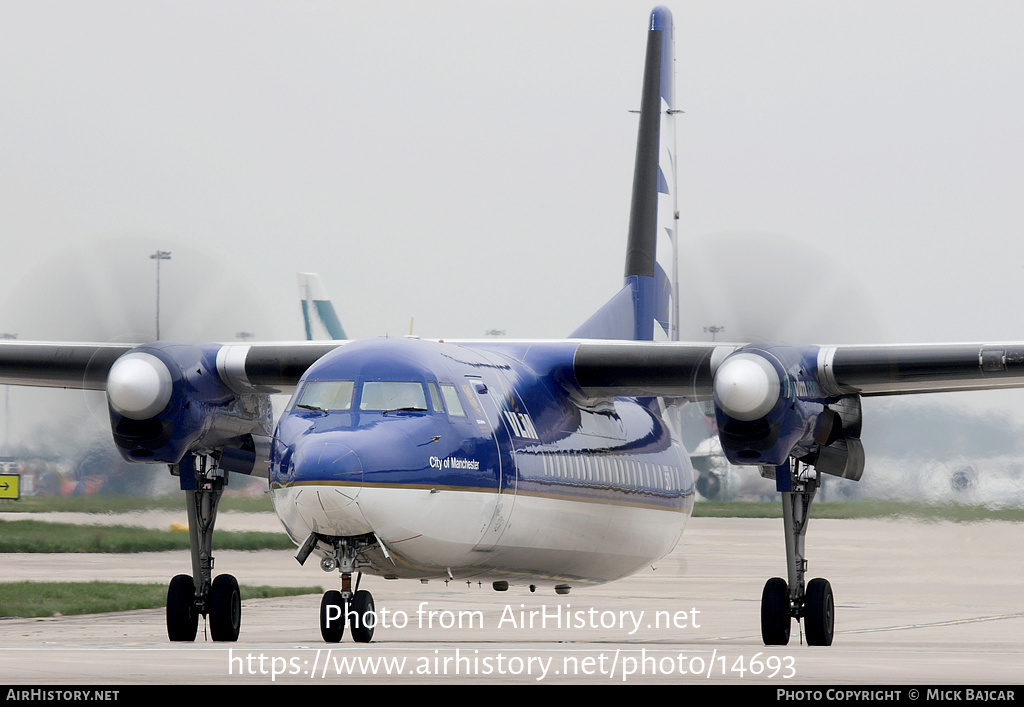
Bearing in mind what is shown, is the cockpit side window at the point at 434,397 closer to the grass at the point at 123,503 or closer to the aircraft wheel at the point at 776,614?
the aircraft wheel at the point at 776,614

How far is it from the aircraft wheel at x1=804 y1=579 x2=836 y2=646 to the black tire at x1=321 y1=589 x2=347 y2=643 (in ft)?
19.9

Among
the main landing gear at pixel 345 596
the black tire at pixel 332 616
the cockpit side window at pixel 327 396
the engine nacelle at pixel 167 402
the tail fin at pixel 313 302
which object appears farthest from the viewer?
the tail fin at pixel 313 302

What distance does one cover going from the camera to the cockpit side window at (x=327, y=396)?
13.9 metres

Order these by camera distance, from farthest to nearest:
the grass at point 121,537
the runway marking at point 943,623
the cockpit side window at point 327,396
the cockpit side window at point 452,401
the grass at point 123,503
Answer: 1. the grass at point 121,537
2. the grass at point 123,503
3. the runway marking at point 943,623
4. the cockpit side window at point 452,401
5. the cockpit side window at point 327,396

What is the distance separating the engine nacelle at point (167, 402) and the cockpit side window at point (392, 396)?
3.73m

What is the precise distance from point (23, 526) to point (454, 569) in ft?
57.8

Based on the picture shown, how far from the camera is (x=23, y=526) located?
97.6 ft

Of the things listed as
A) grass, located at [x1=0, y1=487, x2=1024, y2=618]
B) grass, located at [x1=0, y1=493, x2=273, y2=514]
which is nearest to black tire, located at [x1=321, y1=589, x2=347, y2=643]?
grass, located at [x1=0, y1=493, x2=273, y2=514]

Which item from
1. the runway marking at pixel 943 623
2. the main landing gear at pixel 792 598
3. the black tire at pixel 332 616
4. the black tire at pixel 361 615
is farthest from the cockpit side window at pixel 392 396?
the runway marking at pixel 943 623

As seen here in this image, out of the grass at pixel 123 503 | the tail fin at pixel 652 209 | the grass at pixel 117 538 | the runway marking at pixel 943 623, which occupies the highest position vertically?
the tail fin at pixel 652 209

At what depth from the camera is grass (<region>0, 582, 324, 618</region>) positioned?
23.0 metres
